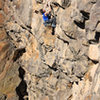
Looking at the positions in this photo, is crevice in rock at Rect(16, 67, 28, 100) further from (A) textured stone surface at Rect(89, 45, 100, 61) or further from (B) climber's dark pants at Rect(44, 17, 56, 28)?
(A) textured stone surface at Rect(89, 45, 100, 61)

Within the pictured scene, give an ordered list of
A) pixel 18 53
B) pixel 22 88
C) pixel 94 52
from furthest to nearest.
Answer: pixel 22 88, pixel 18 53, pixel 94 52

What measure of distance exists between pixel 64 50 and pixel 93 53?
236cm

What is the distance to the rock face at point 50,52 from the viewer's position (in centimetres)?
786

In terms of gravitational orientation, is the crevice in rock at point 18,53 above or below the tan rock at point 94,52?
below

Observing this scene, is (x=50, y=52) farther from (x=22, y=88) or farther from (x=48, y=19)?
(x=22, y=88)

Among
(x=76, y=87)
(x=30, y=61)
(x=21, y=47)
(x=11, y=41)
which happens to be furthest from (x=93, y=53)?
(x=11, y=41)

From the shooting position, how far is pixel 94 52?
7.73m

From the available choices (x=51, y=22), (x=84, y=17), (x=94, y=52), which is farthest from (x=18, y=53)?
(x=94, y=52)

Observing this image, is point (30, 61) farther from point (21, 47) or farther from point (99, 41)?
point (99, 41)

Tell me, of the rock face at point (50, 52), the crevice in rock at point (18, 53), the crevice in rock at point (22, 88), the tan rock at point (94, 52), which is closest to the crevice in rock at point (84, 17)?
the rock face at point (50, 52)

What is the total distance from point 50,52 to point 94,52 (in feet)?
13.2

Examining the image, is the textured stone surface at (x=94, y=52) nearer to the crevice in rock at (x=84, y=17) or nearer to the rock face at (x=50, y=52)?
the rock face at (x=50, y=52)

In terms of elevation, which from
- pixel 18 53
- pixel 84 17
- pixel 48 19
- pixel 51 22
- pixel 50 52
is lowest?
pixel 18 53

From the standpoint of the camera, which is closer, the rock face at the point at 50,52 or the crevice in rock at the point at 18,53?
the rock face at the point at 50,52
